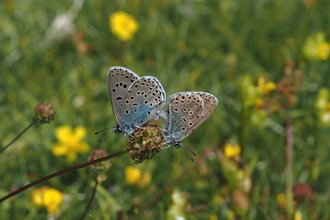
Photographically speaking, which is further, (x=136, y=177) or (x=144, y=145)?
(x=136, y=177)

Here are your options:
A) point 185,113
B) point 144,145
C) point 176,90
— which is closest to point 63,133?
point 176,90

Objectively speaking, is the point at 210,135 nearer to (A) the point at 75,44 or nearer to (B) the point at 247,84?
(B) the point at 247,84

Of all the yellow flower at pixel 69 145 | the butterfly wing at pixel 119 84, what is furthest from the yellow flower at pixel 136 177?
the butterfly wing at pixel 119 84

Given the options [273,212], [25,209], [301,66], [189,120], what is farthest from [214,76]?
[189,120]

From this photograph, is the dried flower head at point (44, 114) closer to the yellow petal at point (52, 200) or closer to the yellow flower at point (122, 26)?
the yellow petal at point (52, 200)

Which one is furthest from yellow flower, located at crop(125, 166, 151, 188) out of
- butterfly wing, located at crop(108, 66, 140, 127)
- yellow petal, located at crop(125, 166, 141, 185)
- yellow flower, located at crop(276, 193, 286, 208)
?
butterfly wing, located at crop(108, 66, 140, 127)

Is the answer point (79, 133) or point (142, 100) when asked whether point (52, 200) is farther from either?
point (142, 100)
